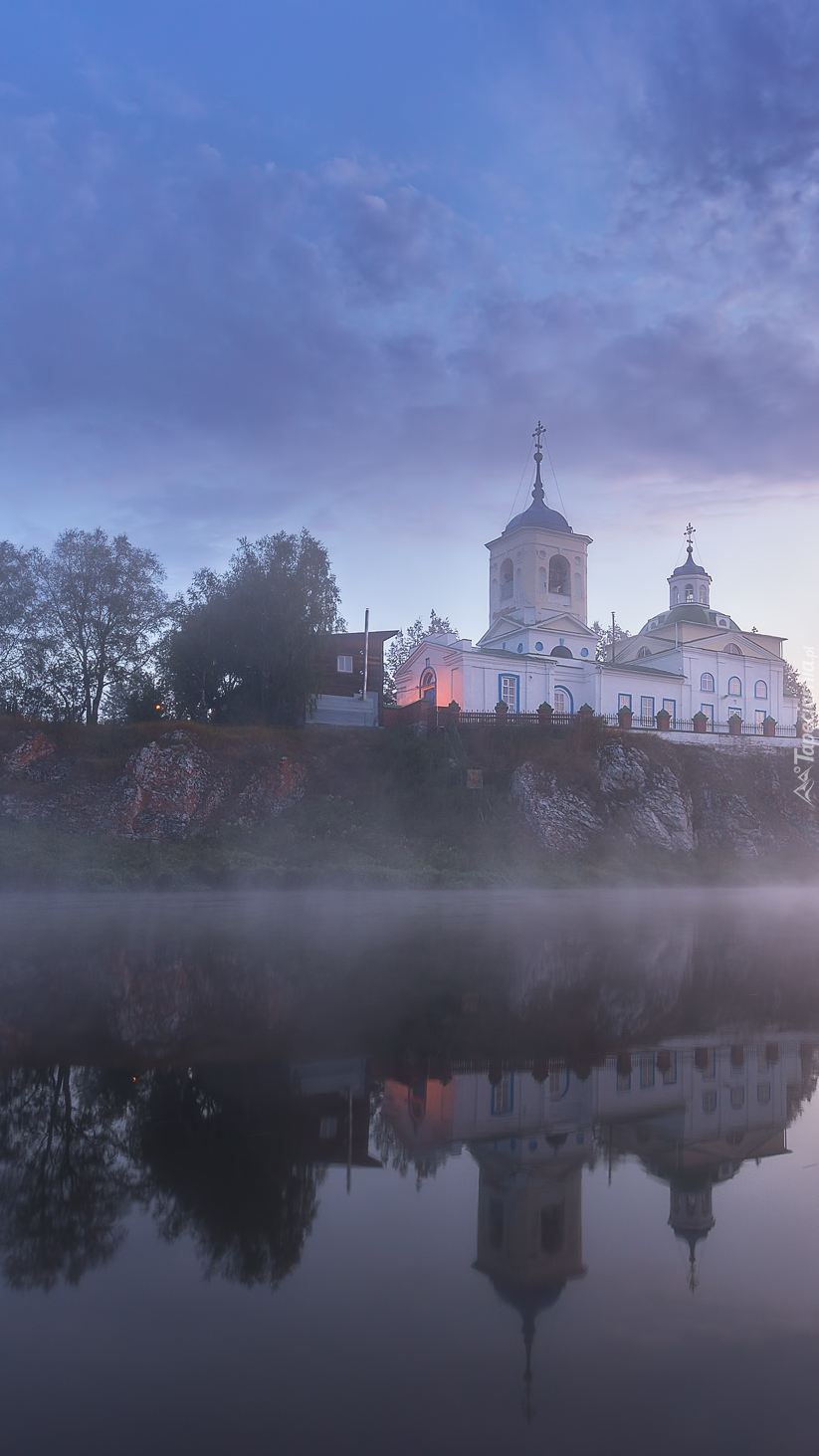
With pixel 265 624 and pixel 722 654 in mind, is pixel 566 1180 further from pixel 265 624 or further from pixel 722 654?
pixel 722 654

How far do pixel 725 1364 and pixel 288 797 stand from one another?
35.6 m

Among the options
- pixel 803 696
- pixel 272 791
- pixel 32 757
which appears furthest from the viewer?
pixel 803 696

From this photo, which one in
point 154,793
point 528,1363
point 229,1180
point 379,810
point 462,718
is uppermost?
point 462,718

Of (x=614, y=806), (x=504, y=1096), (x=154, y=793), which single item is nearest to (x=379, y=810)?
(x=154, y=793)

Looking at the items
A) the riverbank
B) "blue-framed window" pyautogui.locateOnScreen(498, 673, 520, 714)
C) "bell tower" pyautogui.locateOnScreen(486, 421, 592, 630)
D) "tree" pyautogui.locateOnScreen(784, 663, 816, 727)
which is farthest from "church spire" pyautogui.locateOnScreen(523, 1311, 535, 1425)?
"tree" pyautogui.locateOnScreen(784, 663, 816, 727)

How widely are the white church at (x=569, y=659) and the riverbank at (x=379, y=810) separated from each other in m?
8.59

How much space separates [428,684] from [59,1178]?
4981 centimetres

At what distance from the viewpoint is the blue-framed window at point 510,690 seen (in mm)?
52750

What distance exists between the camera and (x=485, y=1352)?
3.96 metres

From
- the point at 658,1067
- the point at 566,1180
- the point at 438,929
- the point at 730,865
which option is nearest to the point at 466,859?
the point at 730,865

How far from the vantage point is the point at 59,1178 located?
227 inches

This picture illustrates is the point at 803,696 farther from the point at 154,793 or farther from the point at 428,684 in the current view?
the point at 154,793

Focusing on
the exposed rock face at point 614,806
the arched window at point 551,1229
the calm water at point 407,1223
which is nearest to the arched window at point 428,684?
the exposed rock face at point 614,806

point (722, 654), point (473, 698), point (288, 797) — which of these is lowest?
point (288, 797)
